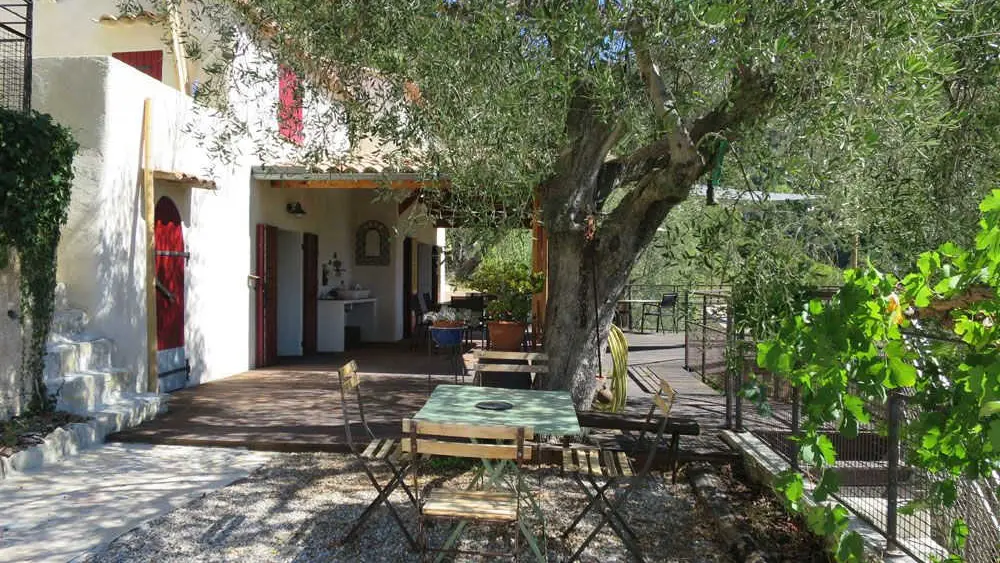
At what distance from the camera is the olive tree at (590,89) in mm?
3719

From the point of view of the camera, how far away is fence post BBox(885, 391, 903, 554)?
3.06m

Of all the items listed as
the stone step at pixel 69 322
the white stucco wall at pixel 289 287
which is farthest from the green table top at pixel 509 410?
the white stucco wall at pixel 289 287

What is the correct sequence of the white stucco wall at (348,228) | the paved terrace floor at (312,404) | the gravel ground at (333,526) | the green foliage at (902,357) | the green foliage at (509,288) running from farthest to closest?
the white stucco wall at (348,228) < the green foliage at (509,288) < the paved terrace floor at (312,404) < the gravel ground at (333,526) < the green foliage at (902,357)

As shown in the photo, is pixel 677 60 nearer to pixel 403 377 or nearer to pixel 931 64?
pixel 931 64

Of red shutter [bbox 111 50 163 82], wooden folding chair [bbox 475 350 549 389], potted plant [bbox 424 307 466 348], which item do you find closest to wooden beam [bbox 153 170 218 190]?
red shutter [bbox 111 50 163 82]

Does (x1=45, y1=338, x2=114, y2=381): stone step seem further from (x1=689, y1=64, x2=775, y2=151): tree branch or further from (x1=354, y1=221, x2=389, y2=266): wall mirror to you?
(x1=354, y1=221, x2=389, y2=266): wall mirror

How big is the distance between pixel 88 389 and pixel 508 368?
3421mm

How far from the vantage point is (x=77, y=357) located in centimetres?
607

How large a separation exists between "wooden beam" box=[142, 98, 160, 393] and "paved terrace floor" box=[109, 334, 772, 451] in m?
0.37

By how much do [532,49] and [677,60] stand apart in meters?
0.89

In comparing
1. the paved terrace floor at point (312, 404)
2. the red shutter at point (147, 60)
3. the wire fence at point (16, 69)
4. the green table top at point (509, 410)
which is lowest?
the paved terrace floor at point (312, 404)

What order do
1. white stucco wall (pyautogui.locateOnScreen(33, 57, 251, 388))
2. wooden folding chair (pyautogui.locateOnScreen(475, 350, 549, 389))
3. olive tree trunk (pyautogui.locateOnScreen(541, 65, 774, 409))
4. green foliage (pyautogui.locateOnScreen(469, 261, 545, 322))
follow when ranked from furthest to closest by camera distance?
Answer: green foliage (pyautogui.locateOnScreen(469, 261, 545, 322))
white stucco wall (pyautogui.locateOnScreen(33, 57, 251, 388))
olive tree trunk (pyautogui.locateOnScreen(541, 65, 774, 409))
wooden folding chair (pyautogui.locateOnScreen(475, 350, 549, 389))

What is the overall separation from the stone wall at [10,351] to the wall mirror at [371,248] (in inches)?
292

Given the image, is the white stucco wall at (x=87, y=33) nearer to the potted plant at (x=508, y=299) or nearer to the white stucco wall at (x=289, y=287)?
the white stucco wall at (x=289, y=287)
